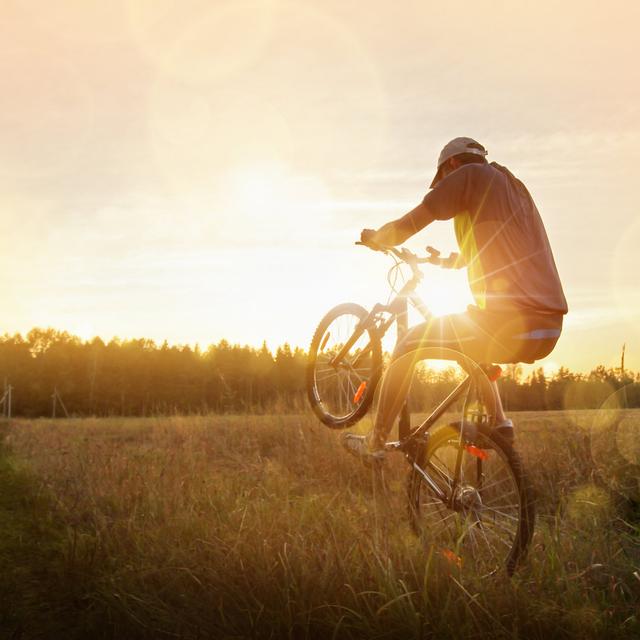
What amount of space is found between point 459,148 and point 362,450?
2.35 m

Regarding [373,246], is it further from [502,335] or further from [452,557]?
[452,557]

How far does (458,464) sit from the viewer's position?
476 centimetres

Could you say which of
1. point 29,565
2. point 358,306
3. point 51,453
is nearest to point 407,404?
point 358,306

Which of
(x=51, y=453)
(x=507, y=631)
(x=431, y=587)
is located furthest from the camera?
(x=51, y=453)

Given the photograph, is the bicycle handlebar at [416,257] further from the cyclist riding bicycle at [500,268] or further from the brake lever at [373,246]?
the cyclist riding bicycle at [500,268]

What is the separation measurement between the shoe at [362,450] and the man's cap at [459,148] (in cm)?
212

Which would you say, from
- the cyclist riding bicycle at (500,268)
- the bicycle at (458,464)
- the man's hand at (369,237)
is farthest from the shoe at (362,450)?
the man's hand at (369,237)

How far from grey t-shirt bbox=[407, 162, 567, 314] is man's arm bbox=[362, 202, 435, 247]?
7.1 inches

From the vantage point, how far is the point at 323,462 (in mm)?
8633

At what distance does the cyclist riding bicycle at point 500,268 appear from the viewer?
14.8 ft

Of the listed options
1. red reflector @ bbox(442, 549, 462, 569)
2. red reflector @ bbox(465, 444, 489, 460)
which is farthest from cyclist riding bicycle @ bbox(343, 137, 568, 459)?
red reflector @ bbox(442, 549, 462, 569)

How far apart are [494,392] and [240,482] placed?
3257 mm

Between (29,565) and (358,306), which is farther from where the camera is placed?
(358,306)

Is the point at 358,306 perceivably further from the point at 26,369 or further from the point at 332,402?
the point at 26,369
